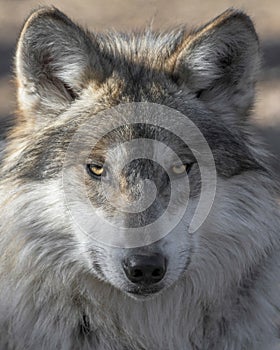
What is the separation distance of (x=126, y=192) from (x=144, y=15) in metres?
5.74

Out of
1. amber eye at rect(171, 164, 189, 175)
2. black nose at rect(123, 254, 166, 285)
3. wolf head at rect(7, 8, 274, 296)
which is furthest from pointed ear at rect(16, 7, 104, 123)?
black nose at rect(123, 254, 166, 285)

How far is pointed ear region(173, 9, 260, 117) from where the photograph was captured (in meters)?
5.68

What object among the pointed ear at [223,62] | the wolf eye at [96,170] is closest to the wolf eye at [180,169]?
the wolf eye at [96,170]

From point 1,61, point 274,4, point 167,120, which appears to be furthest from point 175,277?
point 274,4

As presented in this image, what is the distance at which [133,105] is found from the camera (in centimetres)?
559

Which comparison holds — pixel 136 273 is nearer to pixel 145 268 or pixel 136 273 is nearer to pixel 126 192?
pixel 145 268


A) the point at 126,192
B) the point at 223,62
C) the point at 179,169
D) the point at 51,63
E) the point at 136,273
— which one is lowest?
the point at 136,273

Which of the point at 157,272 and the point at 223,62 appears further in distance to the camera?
the point at 223,62

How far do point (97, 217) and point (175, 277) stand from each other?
1.68ft

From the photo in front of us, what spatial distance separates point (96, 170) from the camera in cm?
548

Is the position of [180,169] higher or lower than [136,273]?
higher

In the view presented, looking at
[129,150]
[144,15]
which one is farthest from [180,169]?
[144,15]

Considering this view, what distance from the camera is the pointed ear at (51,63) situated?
5.59 m

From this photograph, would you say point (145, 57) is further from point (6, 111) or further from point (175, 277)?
point (6, 111)
